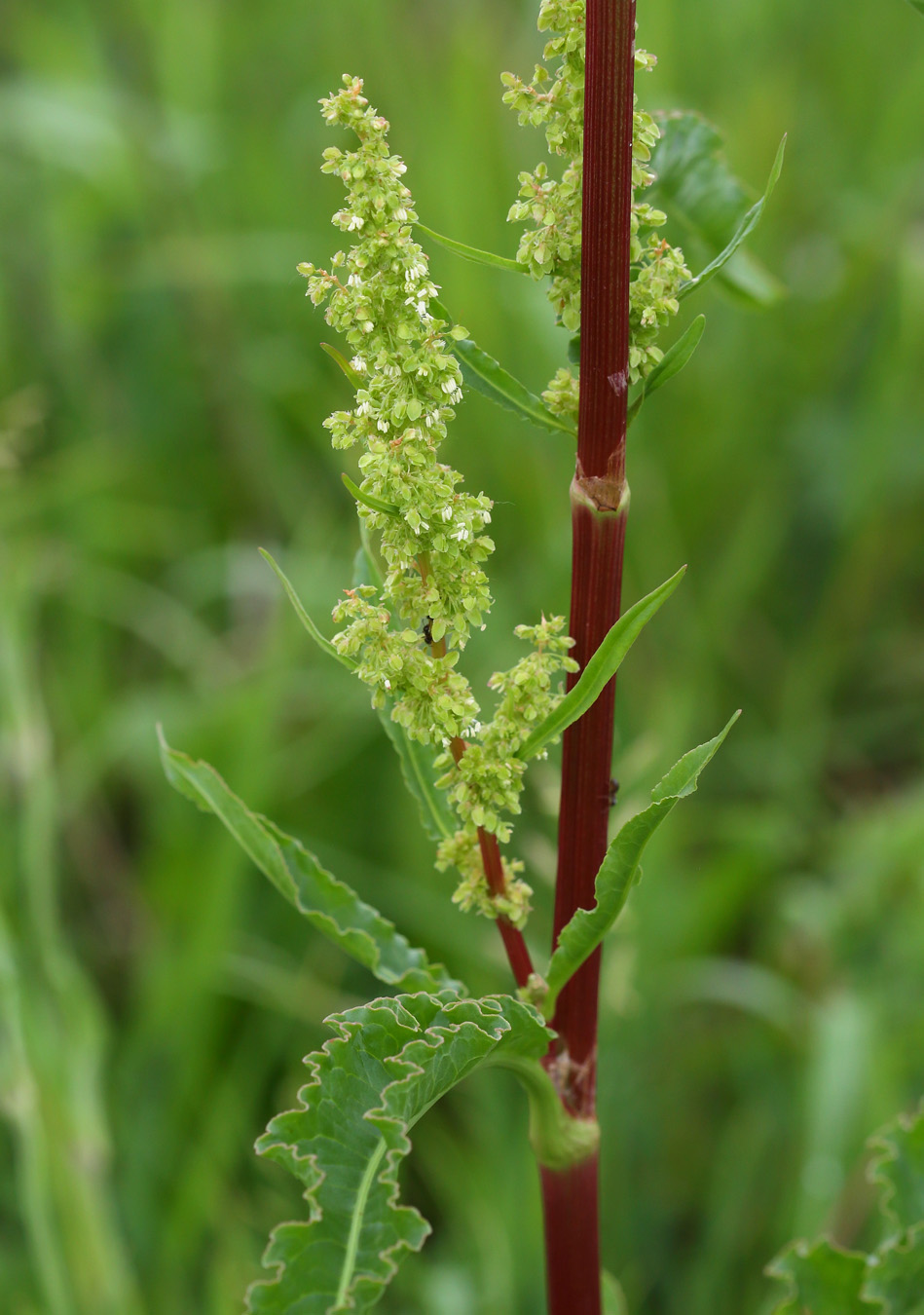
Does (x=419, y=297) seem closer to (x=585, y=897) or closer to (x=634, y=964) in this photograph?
(x=585, y=897)

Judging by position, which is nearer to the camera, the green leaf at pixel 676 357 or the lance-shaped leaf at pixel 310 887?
the green leaf at pixel 676 357

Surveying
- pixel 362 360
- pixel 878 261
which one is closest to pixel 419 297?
pixel 362 360

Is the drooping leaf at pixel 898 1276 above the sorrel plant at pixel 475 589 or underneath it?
underneath

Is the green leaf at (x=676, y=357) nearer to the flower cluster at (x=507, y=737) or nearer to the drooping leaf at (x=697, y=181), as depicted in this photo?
the flower cluster at (x=507, y=737)

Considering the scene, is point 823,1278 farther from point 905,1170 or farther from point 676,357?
point 676,357

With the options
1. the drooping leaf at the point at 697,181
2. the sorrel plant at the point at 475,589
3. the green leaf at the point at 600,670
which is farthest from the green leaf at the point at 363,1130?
the drooping leaf at the point at 697,181

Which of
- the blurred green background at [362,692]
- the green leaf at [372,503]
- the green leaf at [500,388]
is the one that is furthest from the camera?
the blurred green background at [362,692]
